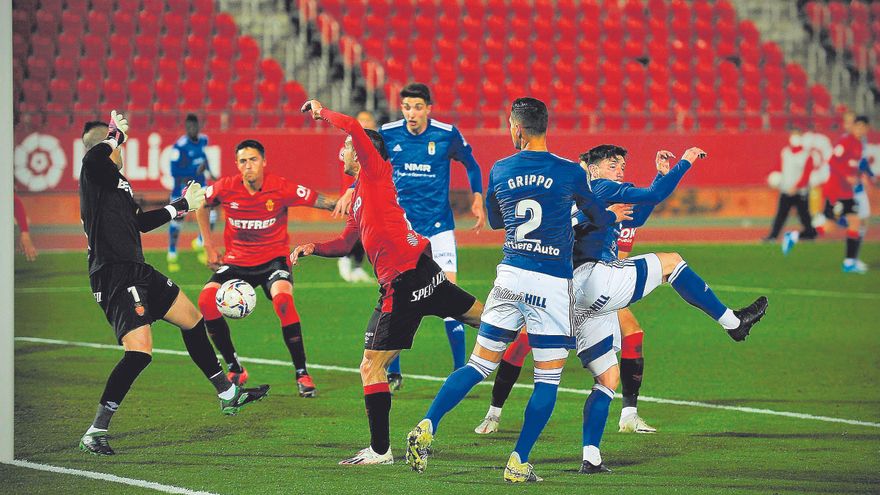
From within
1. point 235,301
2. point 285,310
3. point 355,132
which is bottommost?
point 285,310

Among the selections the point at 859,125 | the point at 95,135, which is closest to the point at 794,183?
the point at 859,125

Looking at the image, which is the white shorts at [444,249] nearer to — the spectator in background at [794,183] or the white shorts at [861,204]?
the white shorts at [861,204]

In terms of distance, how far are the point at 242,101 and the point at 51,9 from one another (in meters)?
4.45

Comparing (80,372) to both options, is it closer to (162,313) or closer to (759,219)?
(162,313)

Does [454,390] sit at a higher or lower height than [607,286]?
lower

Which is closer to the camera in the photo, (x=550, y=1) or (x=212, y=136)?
(x=212, y=136)

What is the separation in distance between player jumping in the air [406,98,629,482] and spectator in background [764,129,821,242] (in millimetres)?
15452

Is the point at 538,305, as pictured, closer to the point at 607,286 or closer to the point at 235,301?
the point at 607,286

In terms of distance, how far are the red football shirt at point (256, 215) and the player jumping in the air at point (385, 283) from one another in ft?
7.43

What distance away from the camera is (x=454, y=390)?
22.8 ft

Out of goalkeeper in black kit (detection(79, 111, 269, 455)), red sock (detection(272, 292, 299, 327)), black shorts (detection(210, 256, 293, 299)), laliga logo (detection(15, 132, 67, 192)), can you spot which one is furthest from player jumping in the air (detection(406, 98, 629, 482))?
laliga logo (detection(15, 132, 67, 192))

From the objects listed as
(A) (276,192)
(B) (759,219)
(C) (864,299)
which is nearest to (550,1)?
A: (B) (759,219)

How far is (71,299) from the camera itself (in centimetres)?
1541

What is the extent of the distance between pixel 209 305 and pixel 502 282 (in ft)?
11.0
